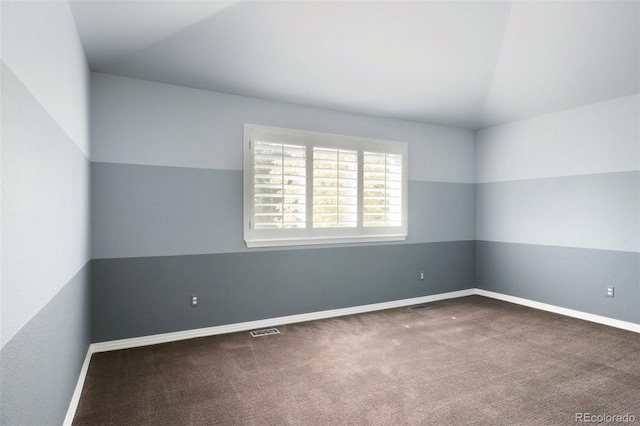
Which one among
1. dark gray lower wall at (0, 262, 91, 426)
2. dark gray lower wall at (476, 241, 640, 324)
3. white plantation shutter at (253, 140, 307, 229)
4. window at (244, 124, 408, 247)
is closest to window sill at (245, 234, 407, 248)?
window at (244, 124, 408, 247)

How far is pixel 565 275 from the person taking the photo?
4.36m

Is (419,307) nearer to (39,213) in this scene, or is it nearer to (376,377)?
(376,377)

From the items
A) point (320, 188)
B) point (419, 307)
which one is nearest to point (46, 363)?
point (320, 188)

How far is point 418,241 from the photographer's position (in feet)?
16.4

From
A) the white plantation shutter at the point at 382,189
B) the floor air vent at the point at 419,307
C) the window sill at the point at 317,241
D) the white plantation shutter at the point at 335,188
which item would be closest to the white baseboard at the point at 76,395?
the window sill at the point at 317,241

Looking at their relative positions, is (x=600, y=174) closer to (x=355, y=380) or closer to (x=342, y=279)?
(x=342, y=279)

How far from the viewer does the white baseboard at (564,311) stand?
3838 mm

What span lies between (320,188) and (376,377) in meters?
2.18

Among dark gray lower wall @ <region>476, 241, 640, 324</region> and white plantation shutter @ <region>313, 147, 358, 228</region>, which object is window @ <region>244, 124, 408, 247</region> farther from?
dark gray lower wall @ <region>476, 241, 640, 324</region>

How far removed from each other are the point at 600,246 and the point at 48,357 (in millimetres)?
5141

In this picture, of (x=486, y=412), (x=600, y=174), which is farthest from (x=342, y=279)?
(x=600, y=174)

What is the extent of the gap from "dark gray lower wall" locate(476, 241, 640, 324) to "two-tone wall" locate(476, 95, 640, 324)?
0.03 ft

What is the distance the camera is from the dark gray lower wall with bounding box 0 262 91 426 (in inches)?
47.1

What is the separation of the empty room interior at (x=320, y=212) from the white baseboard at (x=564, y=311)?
27 mm
